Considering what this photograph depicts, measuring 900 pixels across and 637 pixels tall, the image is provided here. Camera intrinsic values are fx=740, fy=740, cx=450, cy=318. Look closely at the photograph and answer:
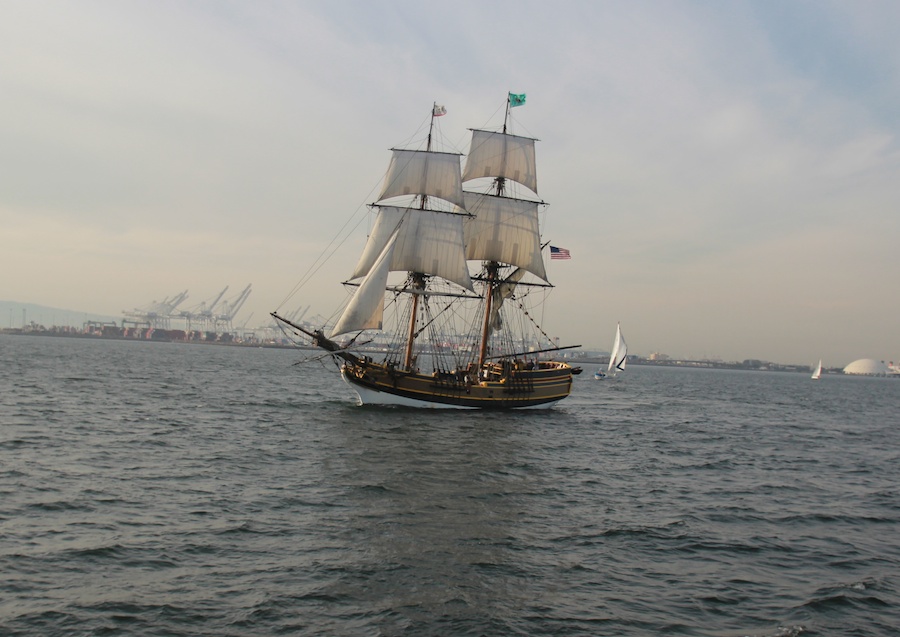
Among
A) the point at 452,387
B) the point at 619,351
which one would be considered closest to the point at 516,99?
the point at 452,387

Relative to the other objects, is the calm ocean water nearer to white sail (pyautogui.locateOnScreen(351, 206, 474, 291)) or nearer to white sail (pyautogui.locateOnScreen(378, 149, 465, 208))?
white sail (pyautogui.locateOnScreen(351, 206, 474, 291))

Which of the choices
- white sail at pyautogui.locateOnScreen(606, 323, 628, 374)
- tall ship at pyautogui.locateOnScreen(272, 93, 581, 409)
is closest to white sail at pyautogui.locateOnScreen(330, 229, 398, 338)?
tall ship at pyautogui.locateOnScreen(272, 93, 581, 409)

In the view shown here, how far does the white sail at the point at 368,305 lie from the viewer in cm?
4891

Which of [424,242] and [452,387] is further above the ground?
[424,242]

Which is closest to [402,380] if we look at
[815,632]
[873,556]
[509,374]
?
[509,374]

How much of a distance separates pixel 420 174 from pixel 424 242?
17.5 feet

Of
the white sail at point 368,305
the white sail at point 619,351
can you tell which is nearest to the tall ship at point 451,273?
the white sail at point 368,305

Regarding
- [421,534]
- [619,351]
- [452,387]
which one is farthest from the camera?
[619,351]

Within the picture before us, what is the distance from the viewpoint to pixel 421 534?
1853cm

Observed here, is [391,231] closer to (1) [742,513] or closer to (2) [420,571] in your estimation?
(1) [742,513]

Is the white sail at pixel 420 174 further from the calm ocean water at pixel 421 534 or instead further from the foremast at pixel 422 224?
the calm ocean water at pixel 421 534

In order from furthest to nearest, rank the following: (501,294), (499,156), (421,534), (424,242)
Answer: (501,294)
(499,156)
(424,242)
(421,534)

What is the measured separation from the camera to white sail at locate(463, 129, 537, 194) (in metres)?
63.8

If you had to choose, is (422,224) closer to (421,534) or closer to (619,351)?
(421,534)
